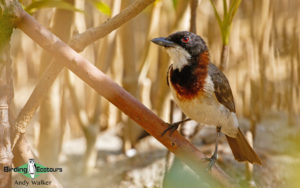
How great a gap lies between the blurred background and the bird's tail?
67cm

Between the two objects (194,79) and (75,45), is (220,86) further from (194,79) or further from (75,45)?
(75,45)

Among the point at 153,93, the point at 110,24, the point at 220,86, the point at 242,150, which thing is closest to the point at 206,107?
the point at 220,86

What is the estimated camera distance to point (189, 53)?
2.11 metres

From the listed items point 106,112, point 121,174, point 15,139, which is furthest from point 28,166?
point 106,112

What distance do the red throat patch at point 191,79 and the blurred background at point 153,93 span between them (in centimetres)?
80

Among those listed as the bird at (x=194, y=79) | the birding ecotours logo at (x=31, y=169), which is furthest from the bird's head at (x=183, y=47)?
the birding ecotours logo at (x=31, y=169)

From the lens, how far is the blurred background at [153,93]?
3066mm

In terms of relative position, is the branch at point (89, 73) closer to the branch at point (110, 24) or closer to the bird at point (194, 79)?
the branch at point (110, 24)

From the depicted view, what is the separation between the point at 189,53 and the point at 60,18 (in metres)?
0.77

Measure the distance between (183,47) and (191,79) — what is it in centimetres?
16

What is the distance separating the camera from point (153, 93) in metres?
4.09

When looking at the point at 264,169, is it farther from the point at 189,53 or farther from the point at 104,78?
the point at 104,78

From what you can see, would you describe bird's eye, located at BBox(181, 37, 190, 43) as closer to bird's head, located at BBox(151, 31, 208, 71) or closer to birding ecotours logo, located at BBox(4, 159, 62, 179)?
bird's head, located at BBox(151, 31, 208, 71)

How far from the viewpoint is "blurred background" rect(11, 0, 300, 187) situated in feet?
10.1
